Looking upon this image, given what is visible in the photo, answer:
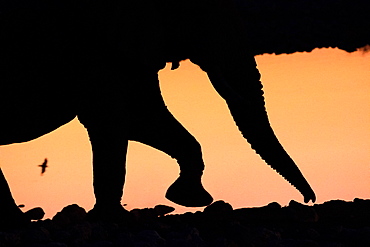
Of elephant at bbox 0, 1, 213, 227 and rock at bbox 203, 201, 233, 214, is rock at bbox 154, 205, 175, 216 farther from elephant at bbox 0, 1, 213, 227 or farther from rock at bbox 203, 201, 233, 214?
elephant at bbox 0, 1, 213, 227

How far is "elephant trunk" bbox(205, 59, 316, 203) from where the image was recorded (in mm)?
13727

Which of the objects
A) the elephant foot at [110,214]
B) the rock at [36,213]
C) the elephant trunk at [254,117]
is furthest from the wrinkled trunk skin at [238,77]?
the rock at [36,213]

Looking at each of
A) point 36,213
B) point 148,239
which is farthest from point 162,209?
point 148,239

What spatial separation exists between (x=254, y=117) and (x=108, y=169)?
1.79 metres

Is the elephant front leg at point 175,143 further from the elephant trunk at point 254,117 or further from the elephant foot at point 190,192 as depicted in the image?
the elephant trunk at point 254,117

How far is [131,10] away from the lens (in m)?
13.5

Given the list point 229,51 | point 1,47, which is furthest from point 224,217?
point 1,47

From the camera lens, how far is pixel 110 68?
43.5 ft

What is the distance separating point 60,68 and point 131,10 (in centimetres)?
98

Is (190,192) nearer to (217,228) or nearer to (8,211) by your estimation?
(217,228)

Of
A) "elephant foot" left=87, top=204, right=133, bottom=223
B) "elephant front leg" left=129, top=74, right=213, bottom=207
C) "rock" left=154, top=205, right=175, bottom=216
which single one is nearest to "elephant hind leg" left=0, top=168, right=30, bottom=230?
"elephant foot" left=87, top=204, right=133, bottom=223

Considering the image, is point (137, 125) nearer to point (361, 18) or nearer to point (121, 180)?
point (121, 180)

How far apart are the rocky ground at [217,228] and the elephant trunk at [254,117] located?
36cm

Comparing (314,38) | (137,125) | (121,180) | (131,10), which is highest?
(314,38)
